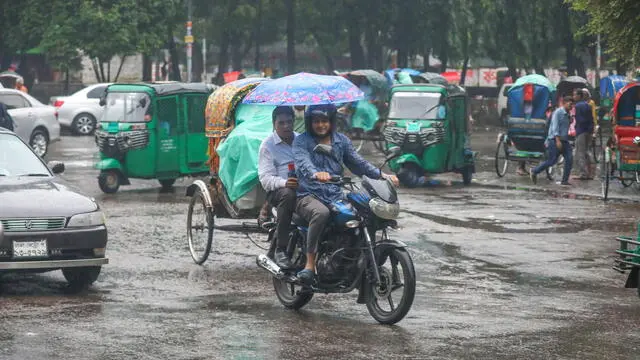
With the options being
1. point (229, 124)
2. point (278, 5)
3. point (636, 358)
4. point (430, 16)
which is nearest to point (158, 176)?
point (229, 124)

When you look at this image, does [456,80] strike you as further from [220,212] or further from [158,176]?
[220,212]

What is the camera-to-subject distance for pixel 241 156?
43.1 ft

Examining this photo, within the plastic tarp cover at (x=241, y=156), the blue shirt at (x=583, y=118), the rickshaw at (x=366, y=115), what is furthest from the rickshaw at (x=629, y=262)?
the rickshaw at (x=366, y=115)

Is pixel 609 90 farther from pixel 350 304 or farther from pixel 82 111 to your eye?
pixel 350 304

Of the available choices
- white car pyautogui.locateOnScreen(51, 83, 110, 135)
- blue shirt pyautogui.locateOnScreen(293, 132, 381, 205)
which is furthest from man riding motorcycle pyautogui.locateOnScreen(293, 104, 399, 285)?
white car pyautogui.locateOnScreen(51, 83, 110, 135)

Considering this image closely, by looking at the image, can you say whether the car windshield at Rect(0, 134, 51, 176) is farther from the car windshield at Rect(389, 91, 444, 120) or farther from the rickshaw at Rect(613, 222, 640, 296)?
the car windshield at Rect(389, 91, 444, 120)

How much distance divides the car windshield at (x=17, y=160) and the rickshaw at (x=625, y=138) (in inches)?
420

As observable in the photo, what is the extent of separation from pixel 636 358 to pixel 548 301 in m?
A: 2.52

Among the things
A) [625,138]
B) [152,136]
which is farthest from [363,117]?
[625,138]

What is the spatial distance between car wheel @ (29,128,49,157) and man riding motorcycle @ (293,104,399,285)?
2051 centimetres

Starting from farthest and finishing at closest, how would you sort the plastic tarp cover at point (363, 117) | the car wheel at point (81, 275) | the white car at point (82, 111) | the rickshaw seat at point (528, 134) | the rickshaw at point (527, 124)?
the white car at point (82, 111) → the plastic tarp cover at point (363, 117) → the rickshaw seat at point (528, 134) → the rickshaw at point (527, 124) → the car wheel at point (81, 275)

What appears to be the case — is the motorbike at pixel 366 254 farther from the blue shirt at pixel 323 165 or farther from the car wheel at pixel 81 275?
the car wheel at pixel 81 275

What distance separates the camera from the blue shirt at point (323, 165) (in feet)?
33.2

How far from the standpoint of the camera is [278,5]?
6469cm
